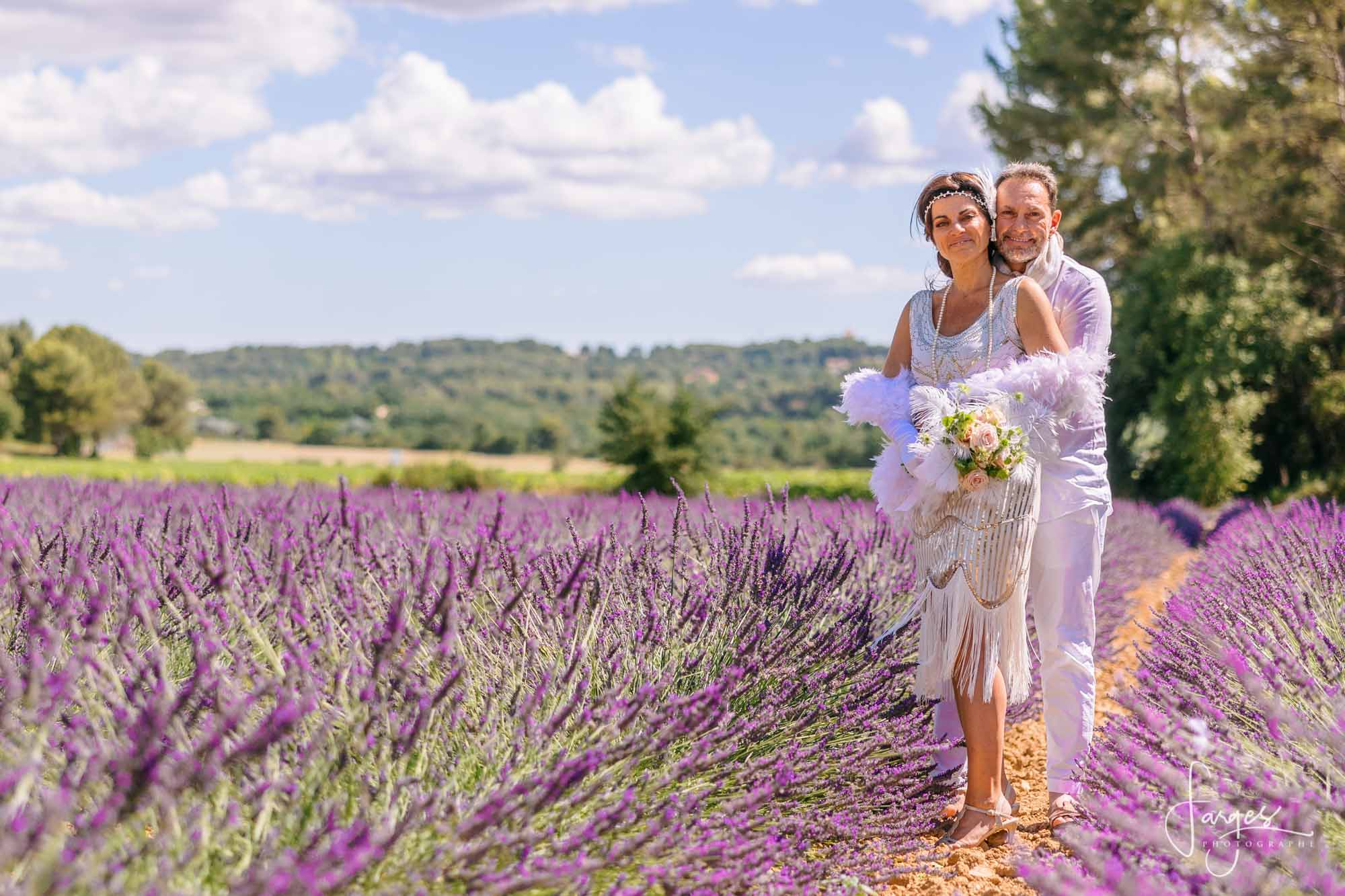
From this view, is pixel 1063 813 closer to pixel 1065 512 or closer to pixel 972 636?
pixel 972 636

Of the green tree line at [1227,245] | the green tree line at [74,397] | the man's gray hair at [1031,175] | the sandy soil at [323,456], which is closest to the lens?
the man's gray hair at [1031,175]

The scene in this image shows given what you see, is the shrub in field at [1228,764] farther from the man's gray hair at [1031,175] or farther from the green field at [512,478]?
the green field at [512,478]

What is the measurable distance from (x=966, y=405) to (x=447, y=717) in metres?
1.70

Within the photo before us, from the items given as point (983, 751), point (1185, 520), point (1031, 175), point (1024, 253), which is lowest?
point (1185, 520)

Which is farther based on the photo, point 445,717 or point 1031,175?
point 1031,175

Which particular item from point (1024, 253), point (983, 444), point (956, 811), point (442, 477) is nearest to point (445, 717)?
point (983, 444)

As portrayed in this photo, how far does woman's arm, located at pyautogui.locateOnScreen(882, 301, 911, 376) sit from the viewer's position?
3.66 meters

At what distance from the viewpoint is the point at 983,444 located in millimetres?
3061

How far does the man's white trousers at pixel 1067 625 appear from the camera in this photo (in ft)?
11.1

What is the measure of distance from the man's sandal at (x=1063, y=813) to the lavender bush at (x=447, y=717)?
0.38m

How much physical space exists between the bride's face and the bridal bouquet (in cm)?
51

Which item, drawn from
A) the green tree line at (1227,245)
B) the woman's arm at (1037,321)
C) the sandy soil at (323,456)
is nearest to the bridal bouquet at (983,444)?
the woman's arm at (1037,321)

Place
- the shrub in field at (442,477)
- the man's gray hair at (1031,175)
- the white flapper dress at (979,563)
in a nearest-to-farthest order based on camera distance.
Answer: the white flapper dress at (979,563)
the man's gray hair at (1031,175)
the shrub in field at (442,477)

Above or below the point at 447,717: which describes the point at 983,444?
above
